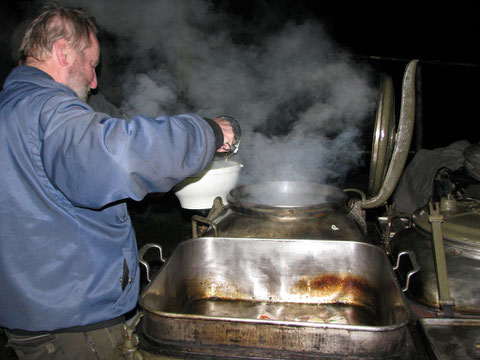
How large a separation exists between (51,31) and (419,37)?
876 cm

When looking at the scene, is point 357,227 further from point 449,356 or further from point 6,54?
point 6,54

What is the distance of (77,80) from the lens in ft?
4.95

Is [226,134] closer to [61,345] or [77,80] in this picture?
[77,80]

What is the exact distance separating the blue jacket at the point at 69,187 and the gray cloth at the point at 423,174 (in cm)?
362

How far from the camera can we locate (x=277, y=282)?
162cm

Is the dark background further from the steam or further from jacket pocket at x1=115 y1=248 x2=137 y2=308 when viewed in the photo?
jacket pocket at x1=115 y1=248 x2=137 y2=308

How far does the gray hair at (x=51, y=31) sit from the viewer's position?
1.41 meters

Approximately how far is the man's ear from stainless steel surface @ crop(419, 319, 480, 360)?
1913 millimetres

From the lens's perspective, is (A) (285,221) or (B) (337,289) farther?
(A) (285,221)

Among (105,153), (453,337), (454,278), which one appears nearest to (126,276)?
(105,153)

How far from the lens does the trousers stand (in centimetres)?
149

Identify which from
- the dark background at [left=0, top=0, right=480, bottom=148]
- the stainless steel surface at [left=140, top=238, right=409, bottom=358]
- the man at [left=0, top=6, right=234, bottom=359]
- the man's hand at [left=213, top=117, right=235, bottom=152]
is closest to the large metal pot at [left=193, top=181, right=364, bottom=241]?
the stainless steel surface at [left=140, top=238, right=409, bottom=358]

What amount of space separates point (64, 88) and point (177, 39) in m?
3.39

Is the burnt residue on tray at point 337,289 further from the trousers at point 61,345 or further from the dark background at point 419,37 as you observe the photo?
the dark background at point 419,37
